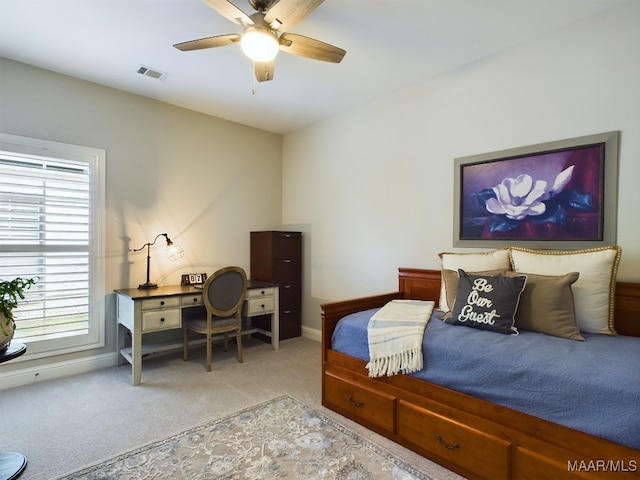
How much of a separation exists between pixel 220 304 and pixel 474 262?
225 centimetres

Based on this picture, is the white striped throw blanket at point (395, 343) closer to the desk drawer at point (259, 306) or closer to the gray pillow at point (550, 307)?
the gray pillow at point (550, 307)

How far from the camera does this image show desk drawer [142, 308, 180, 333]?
9.67 feet

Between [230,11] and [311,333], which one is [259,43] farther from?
[311,333]

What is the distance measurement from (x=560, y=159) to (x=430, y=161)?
101cm

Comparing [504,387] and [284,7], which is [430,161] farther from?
[504,387]

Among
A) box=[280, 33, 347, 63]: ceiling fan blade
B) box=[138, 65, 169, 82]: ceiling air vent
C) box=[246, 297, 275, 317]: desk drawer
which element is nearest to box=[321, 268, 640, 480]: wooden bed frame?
box=[246, 297, 275, 317]: desk drawer

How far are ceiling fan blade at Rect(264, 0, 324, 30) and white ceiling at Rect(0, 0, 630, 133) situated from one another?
0.32 metres

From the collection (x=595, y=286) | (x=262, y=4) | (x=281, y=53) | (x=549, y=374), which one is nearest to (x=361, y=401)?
(x=549, y=374)

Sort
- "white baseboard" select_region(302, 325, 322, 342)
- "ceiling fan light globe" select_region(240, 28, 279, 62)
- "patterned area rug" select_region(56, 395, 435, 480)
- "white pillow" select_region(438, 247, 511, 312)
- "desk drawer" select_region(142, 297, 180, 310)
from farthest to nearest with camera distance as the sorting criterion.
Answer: "white baseboard" select_region(302, 325, 322, 342) → "desk drawer" select_region(142, 297, 180, 310) → "white pillow" select_region(438, 247, 511, 312) → "ceiling fan light globe" select_region(240, 28, 279, 62) → "patterned area rug" select_region(56, 395, 435, 480)

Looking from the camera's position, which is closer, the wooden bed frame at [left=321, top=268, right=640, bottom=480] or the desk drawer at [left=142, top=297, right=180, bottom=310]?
the wooden bed frame at [left=321, top=268, right=640, bottom=480]

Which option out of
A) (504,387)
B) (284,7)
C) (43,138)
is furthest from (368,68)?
(43,138)

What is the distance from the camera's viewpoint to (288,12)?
1.87 meters

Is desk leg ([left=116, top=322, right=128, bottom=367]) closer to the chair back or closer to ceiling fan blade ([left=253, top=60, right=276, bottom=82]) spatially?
the chair back

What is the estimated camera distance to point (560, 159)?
2395mm
